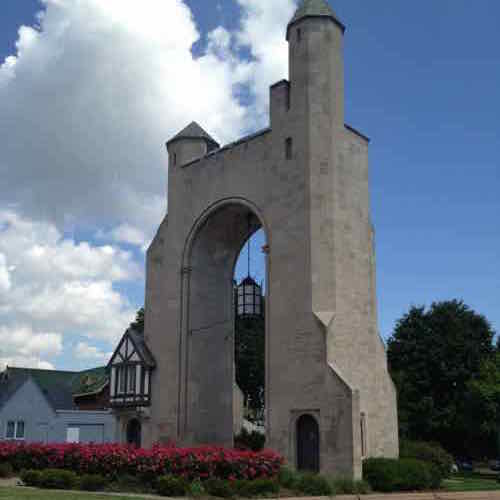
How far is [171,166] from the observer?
33.2m

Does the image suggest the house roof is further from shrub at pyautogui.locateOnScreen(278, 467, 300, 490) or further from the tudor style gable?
shrub at pyautogui.locateOnScreen(278, 467, 300, 490)

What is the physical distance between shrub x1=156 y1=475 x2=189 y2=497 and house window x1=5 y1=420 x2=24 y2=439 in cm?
2700

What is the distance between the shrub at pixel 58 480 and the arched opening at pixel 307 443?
8.03m

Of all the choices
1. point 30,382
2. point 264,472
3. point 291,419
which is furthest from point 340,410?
point 30,382

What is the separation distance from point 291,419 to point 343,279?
217 inches

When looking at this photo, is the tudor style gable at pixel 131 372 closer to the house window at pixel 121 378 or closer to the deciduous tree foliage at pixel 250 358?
the house window at pixel 121 378

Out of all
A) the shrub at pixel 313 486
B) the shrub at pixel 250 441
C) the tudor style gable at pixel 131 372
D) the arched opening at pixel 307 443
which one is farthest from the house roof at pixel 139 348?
the shrub at pixel 313 486

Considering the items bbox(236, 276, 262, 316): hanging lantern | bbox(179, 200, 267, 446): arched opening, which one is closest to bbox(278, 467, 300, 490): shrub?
bbox(179, 200, 267, 446): arched opening

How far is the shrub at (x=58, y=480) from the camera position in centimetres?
1914

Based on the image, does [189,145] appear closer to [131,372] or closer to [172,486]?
[131,372]

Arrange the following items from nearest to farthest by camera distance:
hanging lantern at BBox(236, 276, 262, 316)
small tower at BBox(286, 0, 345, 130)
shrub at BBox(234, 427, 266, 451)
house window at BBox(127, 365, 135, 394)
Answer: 1. small tower at BBox(286, 0, 345, 130)
2. hanging lantern at BBox(236, 276, 262, 316)
3. house window at BBox(127, 365, 135, 394)
4. shrub at BBox(234, 427, 266, 451)

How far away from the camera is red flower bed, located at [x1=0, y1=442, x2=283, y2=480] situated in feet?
61.8

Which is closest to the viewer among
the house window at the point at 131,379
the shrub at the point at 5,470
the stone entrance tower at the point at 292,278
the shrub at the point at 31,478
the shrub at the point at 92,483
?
the shrub at the point at 92,483

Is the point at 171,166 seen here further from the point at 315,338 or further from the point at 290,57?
the point at 315,338
